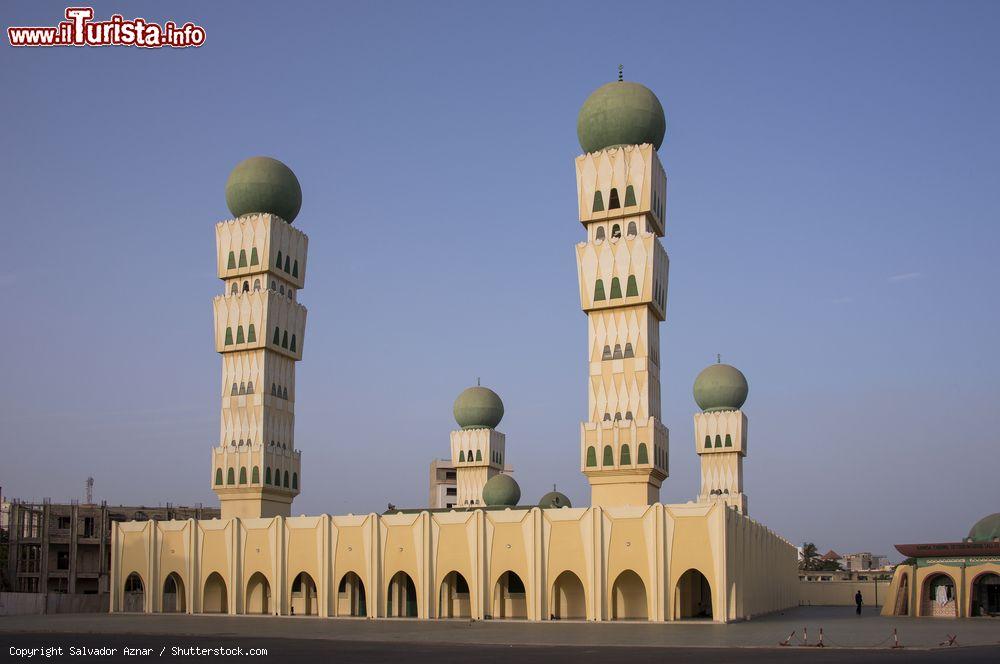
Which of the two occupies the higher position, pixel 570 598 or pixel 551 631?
pixel 551 631

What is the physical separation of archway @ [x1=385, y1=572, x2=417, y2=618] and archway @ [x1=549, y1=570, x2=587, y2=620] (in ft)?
23.5

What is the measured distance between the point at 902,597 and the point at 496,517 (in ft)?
64.6

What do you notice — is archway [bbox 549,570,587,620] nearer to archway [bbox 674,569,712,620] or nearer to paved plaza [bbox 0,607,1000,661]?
paved plaza [bbox 0,607,1000,661]

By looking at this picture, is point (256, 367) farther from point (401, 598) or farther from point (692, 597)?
point (692, 597)

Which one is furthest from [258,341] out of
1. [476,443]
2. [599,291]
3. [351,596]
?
[476,443]

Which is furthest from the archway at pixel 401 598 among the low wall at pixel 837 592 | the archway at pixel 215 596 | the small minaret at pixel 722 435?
the low wall at pixel 837 592

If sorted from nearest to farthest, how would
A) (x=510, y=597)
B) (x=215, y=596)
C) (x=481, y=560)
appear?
(x=481, y=560) < (x=510, y=597) < (x=215, y=596)

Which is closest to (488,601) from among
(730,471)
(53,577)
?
(730,471)

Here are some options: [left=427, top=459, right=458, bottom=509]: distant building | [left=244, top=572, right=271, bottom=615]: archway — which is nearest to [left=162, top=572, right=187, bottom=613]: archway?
[left=244, top=572, right=271, bottom=615]: archway

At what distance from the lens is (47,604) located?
56.2 metres

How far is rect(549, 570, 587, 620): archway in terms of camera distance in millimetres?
45062

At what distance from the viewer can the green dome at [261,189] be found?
5712 centimetres

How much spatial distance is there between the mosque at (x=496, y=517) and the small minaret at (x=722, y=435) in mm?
9952

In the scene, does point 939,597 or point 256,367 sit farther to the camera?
point 256,367
